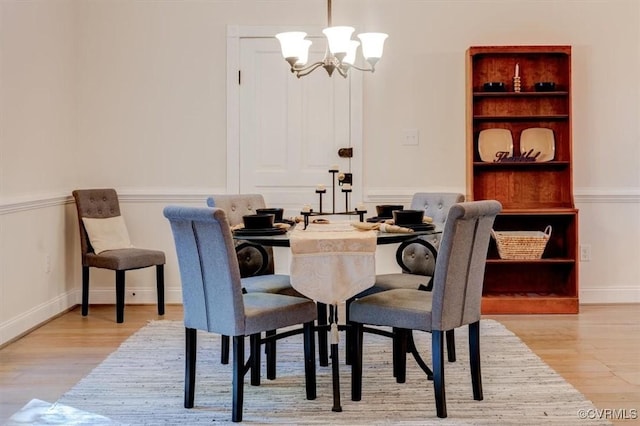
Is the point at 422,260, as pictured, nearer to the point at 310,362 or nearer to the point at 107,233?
the point at 310,362

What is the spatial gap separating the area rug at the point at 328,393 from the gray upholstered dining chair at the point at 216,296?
0.20 metres

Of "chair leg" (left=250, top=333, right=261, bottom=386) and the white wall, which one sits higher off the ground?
the white wall

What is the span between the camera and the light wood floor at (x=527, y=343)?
9.66 feet

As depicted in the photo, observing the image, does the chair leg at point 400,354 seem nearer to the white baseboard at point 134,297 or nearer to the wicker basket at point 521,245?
the wicker basket at point 521,245

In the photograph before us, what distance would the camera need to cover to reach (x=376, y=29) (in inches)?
192

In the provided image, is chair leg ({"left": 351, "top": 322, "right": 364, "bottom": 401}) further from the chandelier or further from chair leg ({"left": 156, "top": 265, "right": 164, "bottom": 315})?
chair leg ({"left": 156, "top": 265, "right": 164, "bottom": 315})

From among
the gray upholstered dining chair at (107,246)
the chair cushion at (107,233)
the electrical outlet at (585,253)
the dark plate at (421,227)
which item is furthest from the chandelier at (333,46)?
the electrical outlet at (585,253)

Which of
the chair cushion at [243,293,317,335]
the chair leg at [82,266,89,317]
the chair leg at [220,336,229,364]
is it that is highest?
the chair cushion at [243,293,317,335]

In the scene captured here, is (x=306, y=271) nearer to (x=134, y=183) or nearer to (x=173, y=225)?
(x=173, y=225)

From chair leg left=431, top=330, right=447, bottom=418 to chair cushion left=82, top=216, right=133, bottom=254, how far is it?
2.76m

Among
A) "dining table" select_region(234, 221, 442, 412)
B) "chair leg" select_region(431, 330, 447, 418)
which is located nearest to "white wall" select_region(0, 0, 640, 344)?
"dining table" select_region(234, 221, 442, 412)

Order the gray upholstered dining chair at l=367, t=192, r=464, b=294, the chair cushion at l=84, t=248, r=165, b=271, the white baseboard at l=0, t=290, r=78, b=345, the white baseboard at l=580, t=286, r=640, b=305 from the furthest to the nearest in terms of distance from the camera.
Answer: the white baseboard at l=580, t=286, r=640, b=305 → the chair cushion at l=84, t=248, r=165, b=271 → the white baseboard at l=0, t=290, r=78, b=345 → the gray upholstered dining chair at l=367, t=192, r=464, b=294

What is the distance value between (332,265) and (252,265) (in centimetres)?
115

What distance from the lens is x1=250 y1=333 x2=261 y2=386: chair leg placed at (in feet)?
9.54
